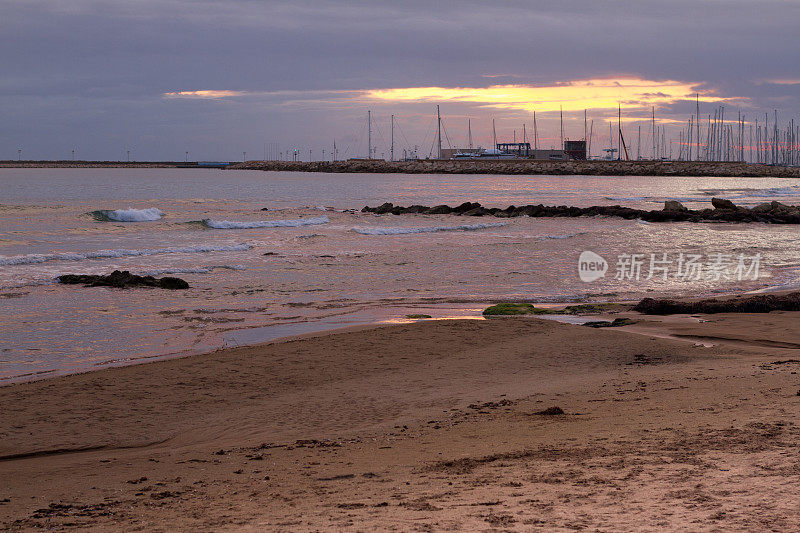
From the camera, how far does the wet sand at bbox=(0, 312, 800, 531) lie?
184 inches

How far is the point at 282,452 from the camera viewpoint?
21.1ft

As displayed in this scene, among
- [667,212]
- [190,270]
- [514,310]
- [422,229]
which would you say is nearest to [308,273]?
[190,270]

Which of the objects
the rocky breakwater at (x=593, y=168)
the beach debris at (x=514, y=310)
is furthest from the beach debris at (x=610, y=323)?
the rocky breakwater at (x=593, y=168)

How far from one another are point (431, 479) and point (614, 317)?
8401mm

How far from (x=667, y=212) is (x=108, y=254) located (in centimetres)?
3000

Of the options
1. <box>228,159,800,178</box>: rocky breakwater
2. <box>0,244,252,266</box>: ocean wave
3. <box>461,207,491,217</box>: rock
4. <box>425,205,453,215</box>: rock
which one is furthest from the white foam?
<box>228,159,800,178</box>: rocky breakwater

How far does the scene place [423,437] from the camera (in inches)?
265

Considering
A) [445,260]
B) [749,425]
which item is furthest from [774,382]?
[445,260]

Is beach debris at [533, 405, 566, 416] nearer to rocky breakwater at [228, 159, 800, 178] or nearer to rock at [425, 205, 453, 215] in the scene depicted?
rock at [425, 205, 453, 215]

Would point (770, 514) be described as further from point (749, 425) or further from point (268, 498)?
point (268, 498)

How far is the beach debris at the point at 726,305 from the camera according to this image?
42.6 ft

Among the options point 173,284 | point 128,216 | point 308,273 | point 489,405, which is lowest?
point 489,405

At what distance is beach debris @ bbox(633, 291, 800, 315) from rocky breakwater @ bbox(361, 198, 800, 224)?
2814cm

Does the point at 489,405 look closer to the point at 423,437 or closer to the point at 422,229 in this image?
the point at 423,437
